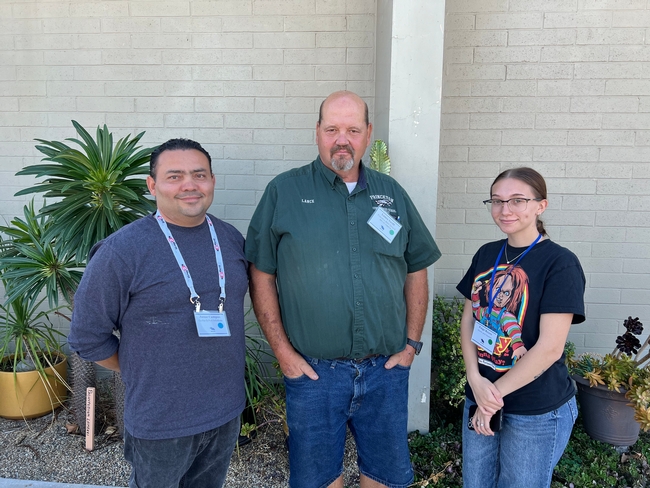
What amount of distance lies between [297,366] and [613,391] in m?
2.38

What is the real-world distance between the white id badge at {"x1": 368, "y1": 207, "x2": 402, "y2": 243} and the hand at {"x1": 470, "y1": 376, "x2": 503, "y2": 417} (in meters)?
0.68

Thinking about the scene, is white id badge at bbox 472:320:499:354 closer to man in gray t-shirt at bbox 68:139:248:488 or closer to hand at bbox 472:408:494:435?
hand at bbox 472:408:494:435

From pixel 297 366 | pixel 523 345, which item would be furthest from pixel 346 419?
pixel 523 345

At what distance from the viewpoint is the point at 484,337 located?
1.88 m

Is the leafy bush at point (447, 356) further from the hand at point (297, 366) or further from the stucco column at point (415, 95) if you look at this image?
the hand at point (297, 366)

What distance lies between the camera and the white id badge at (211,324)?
67.3 inches

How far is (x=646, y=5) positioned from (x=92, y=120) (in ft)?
14.4

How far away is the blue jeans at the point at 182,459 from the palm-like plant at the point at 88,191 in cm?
128

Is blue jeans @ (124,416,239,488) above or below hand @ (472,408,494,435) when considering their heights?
below

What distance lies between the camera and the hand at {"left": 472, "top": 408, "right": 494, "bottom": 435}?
186 cm

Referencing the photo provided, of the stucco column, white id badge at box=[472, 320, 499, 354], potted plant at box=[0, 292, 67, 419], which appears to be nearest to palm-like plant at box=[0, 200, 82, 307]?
potted plant at box=[0, 292, 67, 419]

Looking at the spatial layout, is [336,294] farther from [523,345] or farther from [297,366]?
[523,345]

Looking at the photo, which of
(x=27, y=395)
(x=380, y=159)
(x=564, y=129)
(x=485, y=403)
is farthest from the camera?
(x=564, y=129)

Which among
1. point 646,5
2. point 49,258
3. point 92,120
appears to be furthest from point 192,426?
point 646,5
